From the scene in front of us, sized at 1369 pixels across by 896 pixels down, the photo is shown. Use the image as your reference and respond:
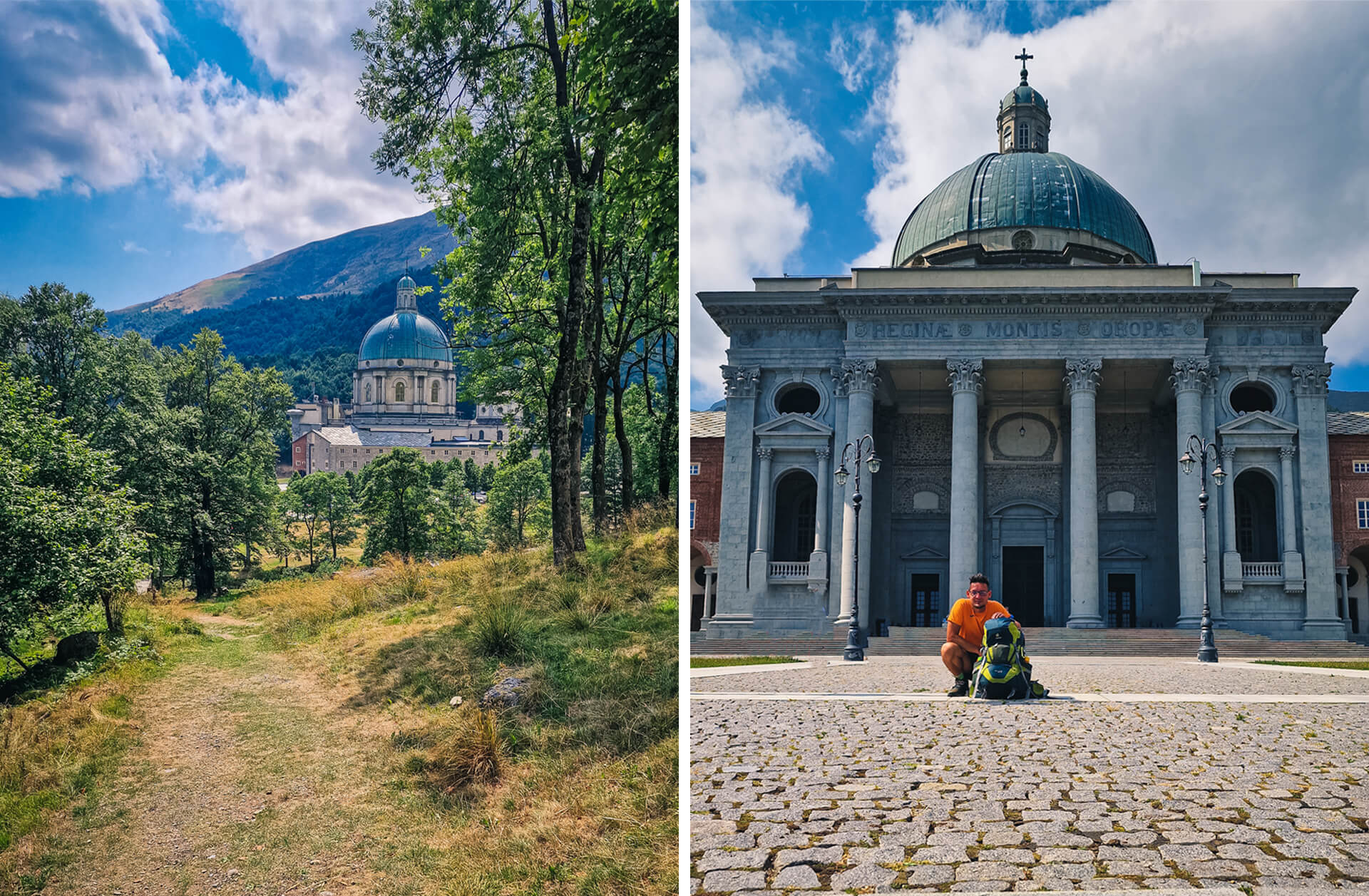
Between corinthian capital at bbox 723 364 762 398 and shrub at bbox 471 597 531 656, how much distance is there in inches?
812

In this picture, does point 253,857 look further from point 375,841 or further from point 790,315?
point 790,315

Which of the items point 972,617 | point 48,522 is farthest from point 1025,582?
point 48,522

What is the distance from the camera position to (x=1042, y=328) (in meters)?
29.9

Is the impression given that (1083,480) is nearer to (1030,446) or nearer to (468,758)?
(1030,446)

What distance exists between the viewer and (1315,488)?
29.8 metres

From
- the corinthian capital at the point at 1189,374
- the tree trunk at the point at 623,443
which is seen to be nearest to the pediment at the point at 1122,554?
the corinthian capital at the point at 1189,374

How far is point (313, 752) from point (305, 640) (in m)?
5.87

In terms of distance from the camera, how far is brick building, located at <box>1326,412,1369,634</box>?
1243 inches

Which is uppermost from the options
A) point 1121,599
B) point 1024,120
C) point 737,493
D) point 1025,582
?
point 1024,120

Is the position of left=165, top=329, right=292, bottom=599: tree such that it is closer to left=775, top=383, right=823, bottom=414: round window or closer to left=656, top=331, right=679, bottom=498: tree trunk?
left=656, top=331, right=679, bottom=498: tree trunk

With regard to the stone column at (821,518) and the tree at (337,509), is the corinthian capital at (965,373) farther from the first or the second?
the tree at (337,509)

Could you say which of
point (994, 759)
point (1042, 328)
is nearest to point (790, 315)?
point (1042, 328)

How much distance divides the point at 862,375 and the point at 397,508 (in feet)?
52.1

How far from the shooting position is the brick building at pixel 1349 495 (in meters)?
31.6
